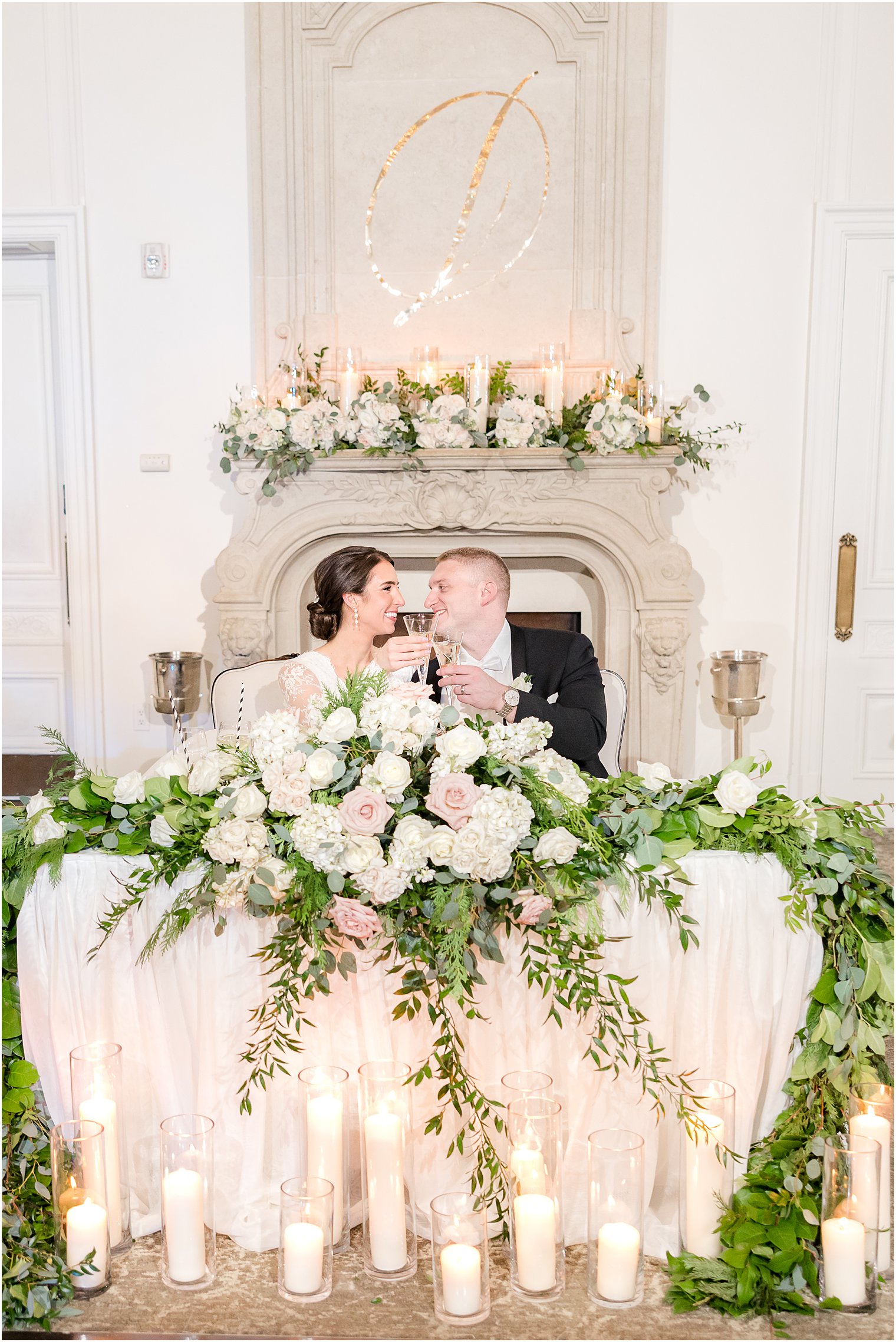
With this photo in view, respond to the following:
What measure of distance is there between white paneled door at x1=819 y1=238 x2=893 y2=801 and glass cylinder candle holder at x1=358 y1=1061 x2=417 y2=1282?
3.45m

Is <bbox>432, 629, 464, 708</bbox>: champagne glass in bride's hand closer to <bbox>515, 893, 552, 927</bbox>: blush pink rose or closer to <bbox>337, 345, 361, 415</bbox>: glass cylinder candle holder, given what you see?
<bbox>515, 893, 552, 927</bbox>: blush pink rose

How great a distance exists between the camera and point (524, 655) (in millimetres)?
3383

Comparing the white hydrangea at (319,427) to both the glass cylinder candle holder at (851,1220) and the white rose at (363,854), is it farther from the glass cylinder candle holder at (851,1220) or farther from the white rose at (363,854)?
the glass cylinder candle holder at (851,1220)

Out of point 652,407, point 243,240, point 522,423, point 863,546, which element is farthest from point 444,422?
point 863,546

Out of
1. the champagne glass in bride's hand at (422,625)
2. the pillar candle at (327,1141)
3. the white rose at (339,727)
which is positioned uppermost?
the champagne glass in bride's hand at (422,625)

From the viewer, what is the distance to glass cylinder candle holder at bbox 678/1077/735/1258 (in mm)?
1887

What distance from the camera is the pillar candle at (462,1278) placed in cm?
179

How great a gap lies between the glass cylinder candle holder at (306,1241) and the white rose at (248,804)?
0.60m

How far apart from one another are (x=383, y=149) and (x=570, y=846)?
152 inches

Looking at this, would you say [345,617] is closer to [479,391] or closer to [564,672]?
[564,672]

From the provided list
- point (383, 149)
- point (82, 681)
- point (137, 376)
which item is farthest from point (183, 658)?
point (383, 149)

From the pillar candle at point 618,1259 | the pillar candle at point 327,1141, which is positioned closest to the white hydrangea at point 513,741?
the pillar candle at point 327,1141

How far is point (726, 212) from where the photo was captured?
4.63 metres

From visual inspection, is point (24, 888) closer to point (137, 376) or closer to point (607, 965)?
point (607, 965)
